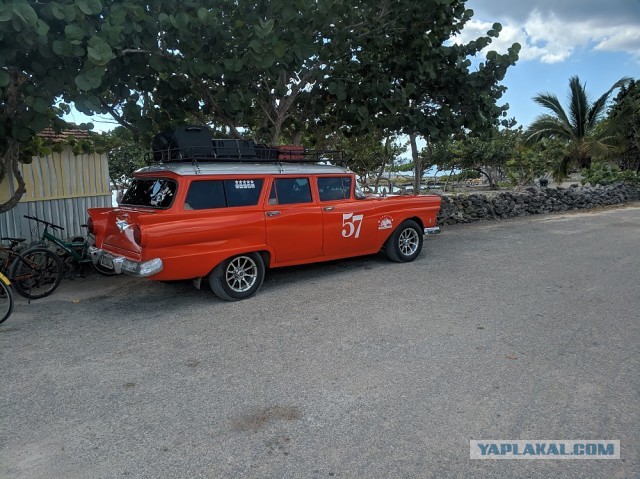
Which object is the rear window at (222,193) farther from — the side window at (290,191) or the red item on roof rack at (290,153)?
the red item on roof rack at (290,153)

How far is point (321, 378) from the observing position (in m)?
4.01

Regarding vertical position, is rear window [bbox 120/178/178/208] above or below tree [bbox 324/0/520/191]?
below

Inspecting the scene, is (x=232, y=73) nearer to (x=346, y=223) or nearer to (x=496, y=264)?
(x=346, y=223)

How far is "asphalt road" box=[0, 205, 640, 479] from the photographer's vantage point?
2.98m

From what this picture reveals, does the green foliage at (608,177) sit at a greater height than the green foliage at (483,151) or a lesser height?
lesser

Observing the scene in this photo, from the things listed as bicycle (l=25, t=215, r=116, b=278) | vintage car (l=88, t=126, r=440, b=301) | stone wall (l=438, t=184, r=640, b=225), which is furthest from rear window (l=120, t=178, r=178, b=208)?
stone wall (l=438, t=184, r=640, b=225)

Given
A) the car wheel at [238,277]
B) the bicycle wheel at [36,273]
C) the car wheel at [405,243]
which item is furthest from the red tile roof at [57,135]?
the car wheel at [405,243]

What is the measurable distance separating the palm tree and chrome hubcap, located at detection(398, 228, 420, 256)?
18016 mm

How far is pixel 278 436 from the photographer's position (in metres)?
3.19

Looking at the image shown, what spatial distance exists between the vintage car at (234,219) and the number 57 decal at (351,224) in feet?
0.05

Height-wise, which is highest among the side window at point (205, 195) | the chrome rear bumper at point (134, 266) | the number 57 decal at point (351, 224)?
the side window at point (205, 195)

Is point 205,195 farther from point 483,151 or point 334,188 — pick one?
point 483,151

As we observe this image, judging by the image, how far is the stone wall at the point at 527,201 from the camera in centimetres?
1408

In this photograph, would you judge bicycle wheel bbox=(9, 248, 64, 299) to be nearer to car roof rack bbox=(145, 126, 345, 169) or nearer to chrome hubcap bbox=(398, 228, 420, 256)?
car roof rack bbox=(145, 126, 345, 169)
